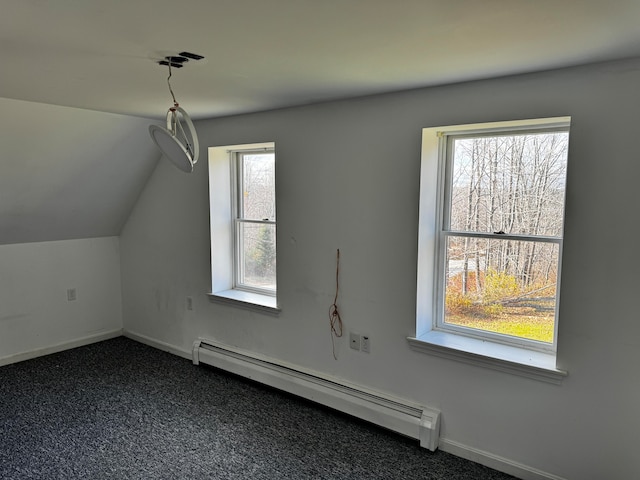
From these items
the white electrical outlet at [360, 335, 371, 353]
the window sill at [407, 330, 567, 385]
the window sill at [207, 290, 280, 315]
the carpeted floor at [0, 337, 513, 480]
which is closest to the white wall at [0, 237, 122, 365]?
the carpeted floor at [0, 337, 513, 480]

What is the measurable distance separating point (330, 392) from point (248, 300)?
3.49ft

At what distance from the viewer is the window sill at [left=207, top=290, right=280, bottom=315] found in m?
3.66

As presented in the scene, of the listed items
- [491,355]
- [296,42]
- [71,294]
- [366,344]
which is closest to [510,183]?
[491,355]

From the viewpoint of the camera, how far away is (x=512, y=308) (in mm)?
2719

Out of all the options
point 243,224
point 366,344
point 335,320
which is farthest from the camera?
point 243,224

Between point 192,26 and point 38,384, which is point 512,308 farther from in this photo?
point 38,384

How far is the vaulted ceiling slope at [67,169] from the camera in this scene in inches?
129

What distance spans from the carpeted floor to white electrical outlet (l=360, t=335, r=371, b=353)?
49 centimetres

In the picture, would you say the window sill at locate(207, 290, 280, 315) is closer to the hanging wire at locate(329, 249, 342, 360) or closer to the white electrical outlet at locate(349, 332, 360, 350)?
the hanging wire at locate(329, 249, 342, 360)

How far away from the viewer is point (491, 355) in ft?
8.50

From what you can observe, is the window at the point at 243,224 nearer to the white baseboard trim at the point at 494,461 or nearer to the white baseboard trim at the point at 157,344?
the white baseboard trim at the point at 157,344

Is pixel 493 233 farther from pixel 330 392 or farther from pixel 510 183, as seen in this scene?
pixel 330 392

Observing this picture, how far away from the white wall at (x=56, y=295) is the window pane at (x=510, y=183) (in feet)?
12.2

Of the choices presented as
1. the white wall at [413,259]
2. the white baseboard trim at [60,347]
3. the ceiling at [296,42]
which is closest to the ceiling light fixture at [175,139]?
the ceiling at [296,42]
